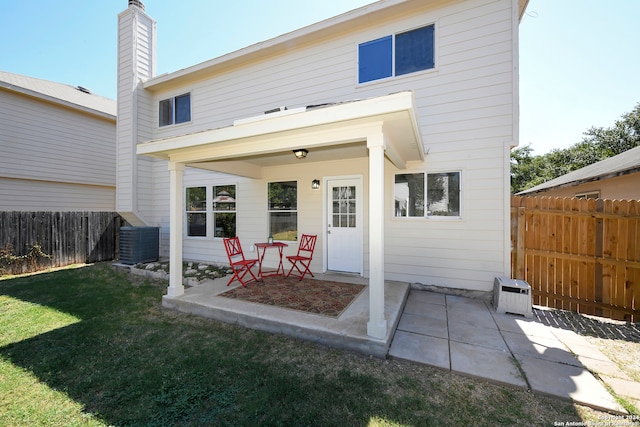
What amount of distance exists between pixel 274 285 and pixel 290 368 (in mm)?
2342

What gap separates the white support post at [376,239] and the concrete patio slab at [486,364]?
764 mm

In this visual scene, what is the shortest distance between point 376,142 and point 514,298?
3169mm

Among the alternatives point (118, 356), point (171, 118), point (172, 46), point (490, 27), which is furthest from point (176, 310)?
point (172, 46)

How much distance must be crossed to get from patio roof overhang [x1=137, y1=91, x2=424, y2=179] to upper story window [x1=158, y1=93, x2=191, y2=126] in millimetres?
3925

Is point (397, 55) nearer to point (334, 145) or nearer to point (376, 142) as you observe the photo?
point (334, 145)

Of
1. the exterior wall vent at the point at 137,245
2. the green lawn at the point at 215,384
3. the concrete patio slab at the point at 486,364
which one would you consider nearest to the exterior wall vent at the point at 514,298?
Result: the concrete patio slab at the point at 486,364

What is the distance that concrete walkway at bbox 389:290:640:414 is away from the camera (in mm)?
2191

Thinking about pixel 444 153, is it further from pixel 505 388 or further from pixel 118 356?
pixel 118 356

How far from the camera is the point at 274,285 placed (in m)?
4.79

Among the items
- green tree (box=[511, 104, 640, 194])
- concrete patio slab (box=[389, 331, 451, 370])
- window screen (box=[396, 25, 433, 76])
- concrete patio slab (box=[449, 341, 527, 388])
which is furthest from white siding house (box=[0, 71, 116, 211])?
green tree (box=[511, 104, 640, 194])

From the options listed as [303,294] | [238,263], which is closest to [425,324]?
[303,294]

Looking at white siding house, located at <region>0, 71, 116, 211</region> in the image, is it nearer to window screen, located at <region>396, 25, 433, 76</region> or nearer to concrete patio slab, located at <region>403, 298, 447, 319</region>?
window screen, located at <region>396, 25, 433, 76</region>

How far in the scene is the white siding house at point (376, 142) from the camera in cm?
311

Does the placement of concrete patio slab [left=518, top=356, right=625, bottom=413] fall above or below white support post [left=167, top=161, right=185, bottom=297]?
below
